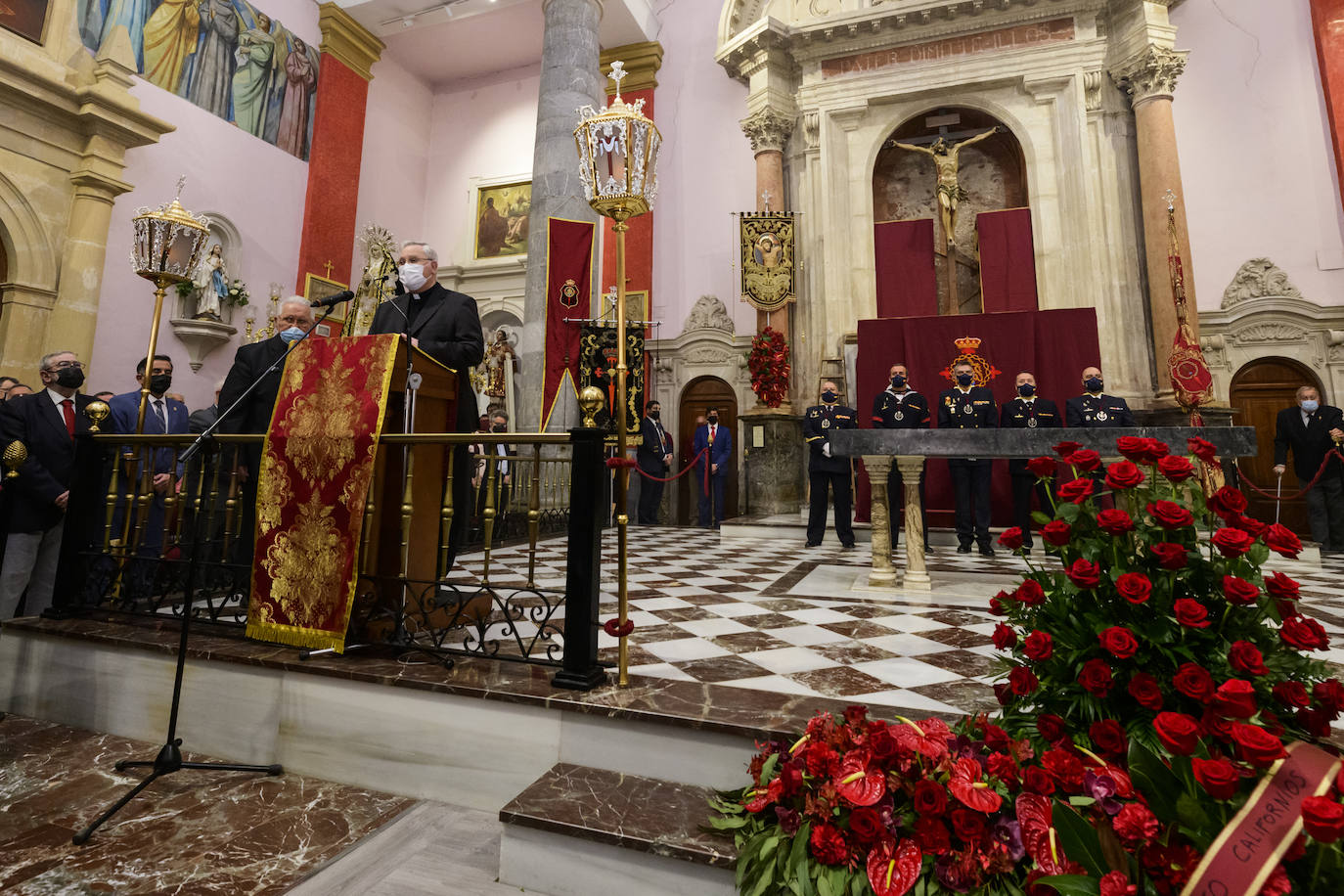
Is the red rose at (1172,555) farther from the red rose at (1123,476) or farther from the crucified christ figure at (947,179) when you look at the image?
the crucified christ figure at (947,179)

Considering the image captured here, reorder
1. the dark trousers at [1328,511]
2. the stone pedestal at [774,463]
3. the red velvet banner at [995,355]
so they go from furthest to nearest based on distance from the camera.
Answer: the stone pedestal at [774,463], the red velvet banner at [995,355], the dark trousers at [1328,511]

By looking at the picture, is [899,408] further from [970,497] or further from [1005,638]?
[1005,638]

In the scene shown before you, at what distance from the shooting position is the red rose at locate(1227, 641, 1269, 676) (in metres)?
1.27

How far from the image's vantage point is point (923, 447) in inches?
163

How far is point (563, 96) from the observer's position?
27.6 feet

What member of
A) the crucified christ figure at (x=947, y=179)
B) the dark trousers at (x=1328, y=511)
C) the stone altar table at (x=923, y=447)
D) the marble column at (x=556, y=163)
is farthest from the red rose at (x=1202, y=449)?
the crucified christ figure at (x=947, y=179)

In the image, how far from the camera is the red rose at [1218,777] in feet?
3.56

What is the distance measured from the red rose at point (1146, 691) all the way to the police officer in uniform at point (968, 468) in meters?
5.02

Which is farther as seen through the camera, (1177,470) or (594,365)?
(594,365)

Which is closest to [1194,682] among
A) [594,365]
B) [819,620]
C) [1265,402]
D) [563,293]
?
[819,620]

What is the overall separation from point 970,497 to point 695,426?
556 cm

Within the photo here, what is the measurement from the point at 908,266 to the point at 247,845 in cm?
1001

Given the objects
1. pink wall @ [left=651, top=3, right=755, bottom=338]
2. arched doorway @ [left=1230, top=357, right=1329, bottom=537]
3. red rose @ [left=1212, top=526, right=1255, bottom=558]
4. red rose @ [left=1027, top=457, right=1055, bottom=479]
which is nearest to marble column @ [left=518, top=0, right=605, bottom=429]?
pink wall @ [left=651, top=3, right=755, bottom=338]

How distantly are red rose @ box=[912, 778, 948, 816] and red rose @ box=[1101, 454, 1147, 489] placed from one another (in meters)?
0.80
